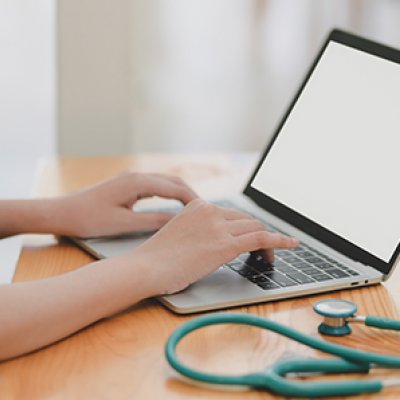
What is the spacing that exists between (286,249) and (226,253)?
147 mm

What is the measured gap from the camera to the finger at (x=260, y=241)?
99cm

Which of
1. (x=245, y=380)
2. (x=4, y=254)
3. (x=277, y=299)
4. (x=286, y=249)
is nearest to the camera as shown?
(x=245, y=380)

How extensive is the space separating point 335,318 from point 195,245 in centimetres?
18

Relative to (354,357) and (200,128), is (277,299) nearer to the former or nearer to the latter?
(354,357)

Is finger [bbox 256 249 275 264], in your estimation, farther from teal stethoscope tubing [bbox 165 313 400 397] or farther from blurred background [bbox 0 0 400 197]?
blurred background [bbox 0 0 400 197]

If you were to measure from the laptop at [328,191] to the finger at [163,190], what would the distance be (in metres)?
0.07

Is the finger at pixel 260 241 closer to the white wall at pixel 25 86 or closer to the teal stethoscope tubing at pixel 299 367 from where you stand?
the teal stethoscope tubing at pixel 299 367

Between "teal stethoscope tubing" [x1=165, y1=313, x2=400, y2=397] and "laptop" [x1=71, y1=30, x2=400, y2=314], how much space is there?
0.11 metres

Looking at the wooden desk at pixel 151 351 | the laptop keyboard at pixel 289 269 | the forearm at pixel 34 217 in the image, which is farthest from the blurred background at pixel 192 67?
the wooden desk at pixel 151 351

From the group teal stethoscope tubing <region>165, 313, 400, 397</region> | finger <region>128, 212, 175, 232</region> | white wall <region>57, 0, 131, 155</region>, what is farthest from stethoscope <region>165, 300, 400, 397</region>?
white wall <region>57, 0, 131, 155</region>

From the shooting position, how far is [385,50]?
3.74 ft

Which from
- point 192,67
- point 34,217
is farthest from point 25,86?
point 34,217

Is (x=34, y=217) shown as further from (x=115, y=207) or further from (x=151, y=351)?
(x=151, y=351)

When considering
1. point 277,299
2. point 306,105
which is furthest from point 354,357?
point 306,105
